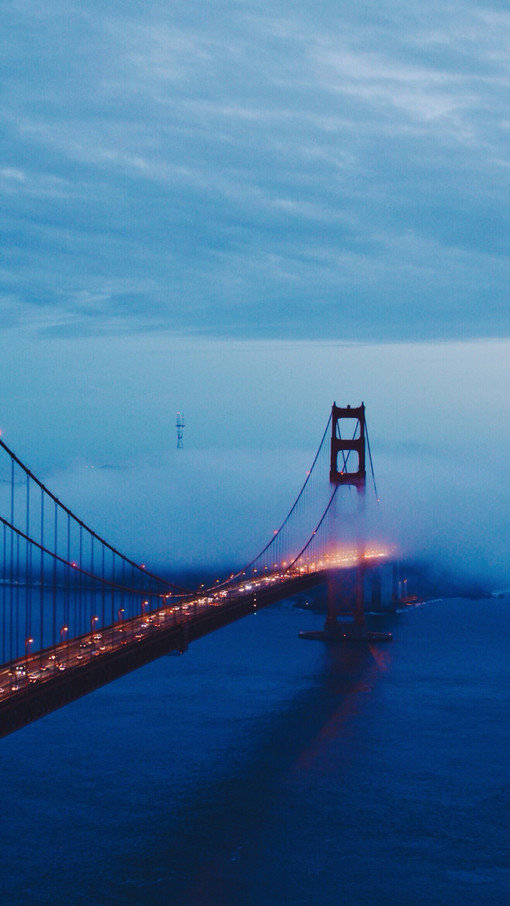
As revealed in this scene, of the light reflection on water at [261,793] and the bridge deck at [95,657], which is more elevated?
the bridge deck at [95,657]

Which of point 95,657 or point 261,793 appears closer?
point 95,657

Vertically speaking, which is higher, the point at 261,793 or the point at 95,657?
the point at 95,657

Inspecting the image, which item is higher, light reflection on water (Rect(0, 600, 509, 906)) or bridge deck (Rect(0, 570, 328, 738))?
bridge deck (Rect(0, 570, 328, 738))

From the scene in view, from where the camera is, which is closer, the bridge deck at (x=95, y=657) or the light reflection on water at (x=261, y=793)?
the bridge deck at (x=95, y=657)

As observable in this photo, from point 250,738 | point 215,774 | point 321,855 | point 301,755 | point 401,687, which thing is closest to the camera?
point 321,855

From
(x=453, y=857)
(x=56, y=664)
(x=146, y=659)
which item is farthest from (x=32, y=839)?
(x=453, y=857)

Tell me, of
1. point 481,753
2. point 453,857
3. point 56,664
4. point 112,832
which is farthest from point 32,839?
point 481,753

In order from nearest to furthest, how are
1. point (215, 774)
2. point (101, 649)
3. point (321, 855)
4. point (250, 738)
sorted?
point (321, 855), point (101, 649), point (215, 774), point (250, 738)

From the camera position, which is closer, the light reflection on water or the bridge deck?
the bridge deck

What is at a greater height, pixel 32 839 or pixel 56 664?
pixel 56 664

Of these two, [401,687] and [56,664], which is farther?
[401,687]

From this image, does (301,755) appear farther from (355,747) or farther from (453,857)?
(453,857)
